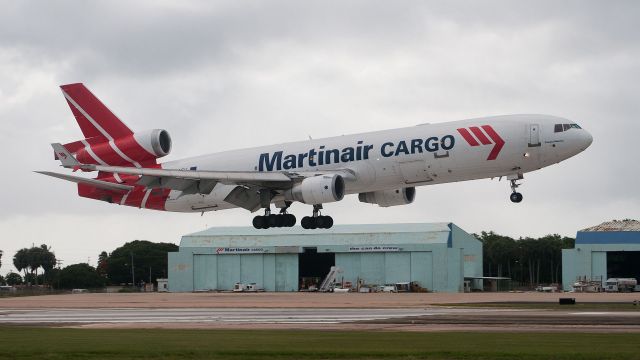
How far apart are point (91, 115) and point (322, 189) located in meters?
20.3

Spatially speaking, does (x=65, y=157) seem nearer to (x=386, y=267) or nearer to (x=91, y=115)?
(x=91, y=115)

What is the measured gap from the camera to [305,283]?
131 metres

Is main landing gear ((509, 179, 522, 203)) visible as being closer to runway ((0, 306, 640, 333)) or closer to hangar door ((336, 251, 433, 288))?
runway ((0, 306, 640, 333))

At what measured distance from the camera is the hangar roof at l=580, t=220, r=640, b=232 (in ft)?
455

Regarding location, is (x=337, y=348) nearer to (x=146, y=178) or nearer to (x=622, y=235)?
(x=146, y=178)

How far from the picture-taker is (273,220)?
6712cm

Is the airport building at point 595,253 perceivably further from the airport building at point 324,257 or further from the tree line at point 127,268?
the tree line at point 127,268

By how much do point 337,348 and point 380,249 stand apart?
94.6 m

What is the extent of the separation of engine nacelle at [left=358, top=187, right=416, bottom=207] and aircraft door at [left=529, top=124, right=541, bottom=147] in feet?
39.7

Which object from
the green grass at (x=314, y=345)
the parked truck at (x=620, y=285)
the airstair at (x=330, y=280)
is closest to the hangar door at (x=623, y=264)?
the parked truck at (x=620, y=285)

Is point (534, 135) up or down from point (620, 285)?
up

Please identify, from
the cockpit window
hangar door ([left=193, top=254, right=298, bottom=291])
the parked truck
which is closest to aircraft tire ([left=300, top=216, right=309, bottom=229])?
the cockpit window

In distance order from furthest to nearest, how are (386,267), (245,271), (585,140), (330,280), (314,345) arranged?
(245,271), (386,267), (330,280), (585,140), (314,345)

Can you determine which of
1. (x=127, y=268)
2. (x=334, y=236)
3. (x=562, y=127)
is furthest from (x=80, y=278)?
(x=562, y=127)
